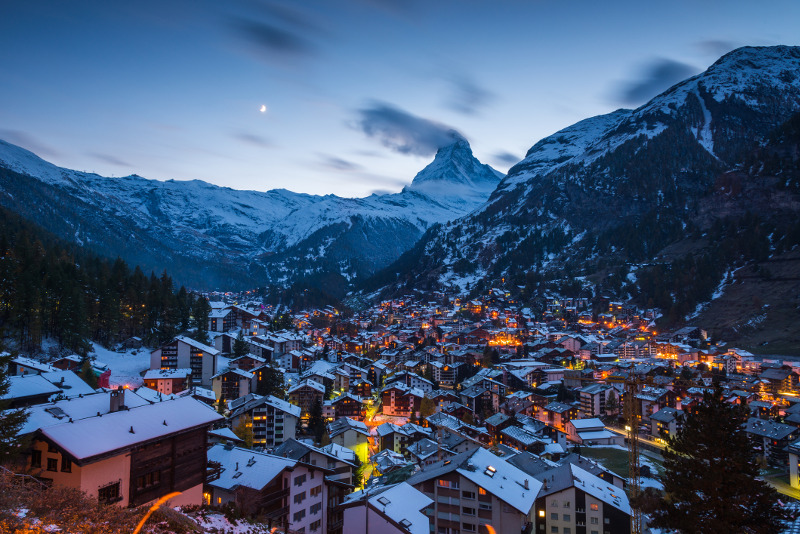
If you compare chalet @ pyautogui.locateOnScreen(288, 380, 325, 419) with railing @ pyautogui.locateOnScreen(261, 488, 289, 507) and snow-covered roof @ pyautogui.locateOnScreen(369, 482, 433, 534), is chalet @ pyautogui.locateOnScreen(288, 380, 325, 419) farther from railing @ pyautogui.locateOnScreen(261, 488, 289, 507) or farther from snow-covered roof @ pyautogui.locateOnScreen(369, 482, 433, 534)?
snow-covered roof @ pyautogui.locateOnScreen(369, 482, 433, 534)

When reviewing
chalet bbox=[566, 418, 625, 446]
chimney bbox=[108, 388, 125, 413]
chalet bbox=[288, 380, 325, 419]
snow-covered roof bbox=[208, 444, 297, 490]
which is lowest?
A: chalet bbox=[566, 418, 625, 446]

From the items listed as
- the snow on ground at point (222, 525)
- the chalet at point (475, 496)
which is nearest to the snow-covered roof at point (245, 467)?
the snow on ground at point (222, 525)

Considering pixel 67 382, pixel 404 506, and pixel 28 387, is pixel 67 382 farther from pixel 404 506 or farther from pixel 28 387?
pixel 404 506

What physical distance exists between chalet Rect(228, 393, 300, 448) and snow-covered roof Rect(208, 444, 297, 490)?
2104 cm

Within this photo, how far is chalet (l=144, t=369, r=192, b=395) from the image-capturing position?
1799 inches

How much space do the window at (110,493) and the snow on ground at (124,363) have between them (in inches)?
1353

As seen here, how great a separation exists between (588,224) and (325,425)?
145 meters

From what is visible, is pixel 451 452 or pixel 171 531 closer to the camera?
pixel 171 531

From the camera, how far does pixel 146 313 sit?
61.4m

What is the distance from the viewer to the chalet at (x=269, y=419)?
42.9m

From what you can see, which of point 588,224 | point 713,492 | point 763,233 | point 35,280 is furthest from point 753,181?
point 35,280

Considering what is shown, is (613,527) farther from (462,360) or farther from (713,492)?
(462,360)

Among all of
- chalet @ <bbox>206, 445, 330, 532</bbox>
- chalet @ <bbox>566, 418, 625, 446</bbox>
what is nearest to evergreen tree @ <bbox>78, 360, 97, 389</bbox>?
chalet @ <bbox>206, 445, 330, 532</bbox>

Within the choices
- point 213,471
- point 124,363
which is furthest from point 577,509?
point 124,363
